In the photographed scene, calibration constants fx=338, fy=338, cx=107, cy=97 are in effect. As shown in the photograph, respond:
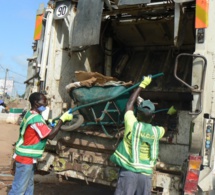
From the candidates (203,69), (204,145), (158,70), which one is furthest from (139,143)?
(158,70)

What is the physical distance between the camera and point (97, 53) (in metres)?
4.50

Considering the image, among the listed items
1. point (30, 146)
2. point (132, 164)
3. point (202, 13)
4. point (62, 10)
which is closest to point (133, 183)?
point (132, 164)

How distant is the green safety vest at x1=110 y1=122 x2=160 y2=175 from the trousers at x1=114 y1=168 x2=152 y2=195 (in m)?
0.04

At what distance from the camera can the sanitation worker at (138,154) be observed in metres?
2.66

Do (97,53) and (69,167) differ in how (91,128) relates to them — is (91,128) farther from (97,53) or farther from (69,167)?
(97,53)

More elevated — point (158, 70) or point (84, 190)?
point (158, 70)

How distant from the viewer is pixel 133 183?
265 centimetres

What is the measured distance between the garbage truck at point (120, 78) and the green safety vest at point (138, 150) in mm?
330

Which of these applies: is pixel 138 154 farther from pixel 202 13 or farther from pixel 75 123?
pixel 202 13

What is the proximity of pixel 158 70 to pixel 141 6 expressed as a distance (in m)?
1.07

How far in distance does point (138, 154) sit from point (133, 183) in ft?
0.76

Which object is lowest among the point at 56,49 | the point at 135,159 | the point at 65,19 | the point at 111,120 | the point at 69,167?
the point at 69,167

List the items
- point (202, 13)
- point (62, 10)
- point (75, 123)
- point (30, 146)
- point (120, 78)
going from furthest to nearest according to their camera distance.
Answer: point (120, 78), point (62, 10), point (75, 123), point (30, 146), point (202, 13)

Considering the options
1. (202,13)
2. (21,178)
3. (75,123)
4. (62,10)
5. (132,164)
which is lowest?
(21,178)
